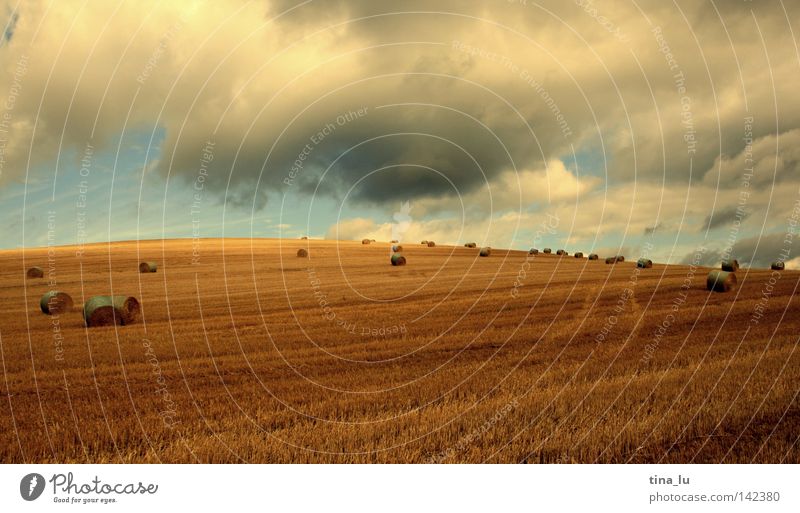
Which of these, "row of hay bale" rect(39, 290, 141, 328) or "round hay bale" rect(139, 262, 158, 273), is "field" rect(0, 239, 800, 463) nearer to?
"row of hay bale" rect(39, 290, 141, 328)

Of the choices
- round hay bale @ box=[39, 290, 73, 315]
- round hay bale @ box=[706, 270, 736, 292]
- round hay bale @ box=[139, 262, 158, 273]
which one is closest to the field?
round hay bale @ box=[39, 290, 73, 315]

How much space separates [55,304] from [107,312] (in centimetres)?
593

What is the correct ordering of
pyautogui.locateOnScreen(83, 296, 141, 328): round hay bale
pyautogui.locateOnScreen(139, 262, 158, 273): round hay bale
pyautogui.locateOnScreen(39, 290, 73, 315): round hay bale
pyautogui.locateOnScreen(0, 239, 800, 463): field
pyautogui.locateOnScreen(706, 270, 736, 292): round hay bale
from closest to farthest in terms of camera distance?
pyautogui.locateOnScreen(0, 239, 800, 463): field < pyautogui.locateOnScreen(83, 296, 141, 328): round hay bale < pyautogui.locateOnScreen(39, 290, 73, 315): round hay bale < pyautogui.locateOnScreen(706, 270, 736, 292): round hay bale < pyautogui.locateOnScreen(139, 262, 158, 273): round hay bale

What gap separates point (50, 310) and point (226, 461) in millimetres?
21527

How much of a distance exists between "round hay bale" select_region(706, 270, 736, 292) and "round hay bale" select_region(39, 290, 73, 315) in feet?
105

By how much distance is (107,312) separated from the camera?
20.6 metres

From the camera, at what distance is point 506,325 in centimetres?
1845

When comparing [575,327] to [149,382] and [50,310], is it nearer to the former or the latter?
[149,382]

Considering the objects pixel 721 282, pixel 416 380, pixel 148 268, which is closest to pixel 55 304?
pixel 416 380

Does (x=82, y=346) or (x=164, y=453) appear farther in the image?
(x=82, y=346)

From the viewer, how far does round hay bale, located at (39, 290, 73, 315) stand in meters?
24.2

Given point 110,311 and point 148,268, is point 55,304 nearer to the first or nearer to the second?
point 110,311

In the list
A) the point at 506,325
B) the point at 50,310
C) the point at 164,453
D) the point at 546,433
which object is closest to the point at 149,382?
the point at 164,453

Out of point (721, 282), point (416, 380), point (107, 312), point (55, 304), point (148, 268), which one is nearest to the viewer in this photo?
point (416, 380)
